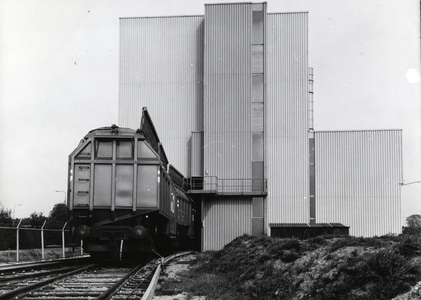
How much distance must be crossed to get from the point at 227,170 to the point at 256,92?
5128 mm

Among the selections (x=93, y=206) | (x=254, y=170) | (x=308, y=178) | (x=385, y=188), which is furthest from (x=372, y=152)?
(x=93, y=206)

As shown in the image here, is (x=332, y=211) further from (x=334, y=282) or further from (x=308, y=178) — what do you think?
(x=334, y=282)

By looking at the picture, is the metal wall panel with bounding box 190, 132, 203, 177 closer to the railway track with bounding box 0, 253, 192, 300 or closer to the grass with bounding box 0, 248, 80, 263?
the grass with bounding box 0, 248, 80, 263

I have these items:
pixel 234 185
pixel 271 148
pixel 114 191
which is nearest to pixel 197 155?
pixel 234 185

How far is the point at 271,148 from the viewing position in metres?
28.9

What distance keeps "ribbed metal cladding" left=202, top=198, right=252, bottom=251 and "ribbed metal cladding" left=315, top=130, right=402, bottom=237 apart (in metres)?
4.65

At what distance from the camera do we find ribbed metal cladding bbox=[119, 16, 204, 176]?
31.1m

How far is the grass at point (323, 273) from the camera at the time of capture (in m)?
7.58

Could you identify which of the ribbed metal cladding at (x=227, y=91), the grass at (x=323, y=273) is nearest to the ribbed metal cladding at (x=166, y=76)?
the ribbed metal cladding at (x=227, y=91)

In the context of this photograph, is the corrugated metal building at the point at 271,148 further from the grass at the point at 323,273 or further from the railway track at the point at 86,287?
the railway track at the point at 86,287

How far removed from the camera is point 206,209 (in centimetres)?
2791

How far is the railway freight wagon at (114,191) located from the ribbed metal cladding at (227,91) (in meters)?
13.0

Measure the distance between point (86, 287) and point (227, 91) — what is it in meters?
20.0

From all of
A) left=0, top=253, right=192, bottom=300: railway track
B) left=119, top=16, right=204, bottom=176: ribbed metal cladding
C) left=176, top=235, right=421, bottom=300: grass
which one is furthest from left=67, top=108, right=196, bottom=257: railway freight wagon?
left=119, top=16, right=204, bottom=176: ribbed metal cladding
